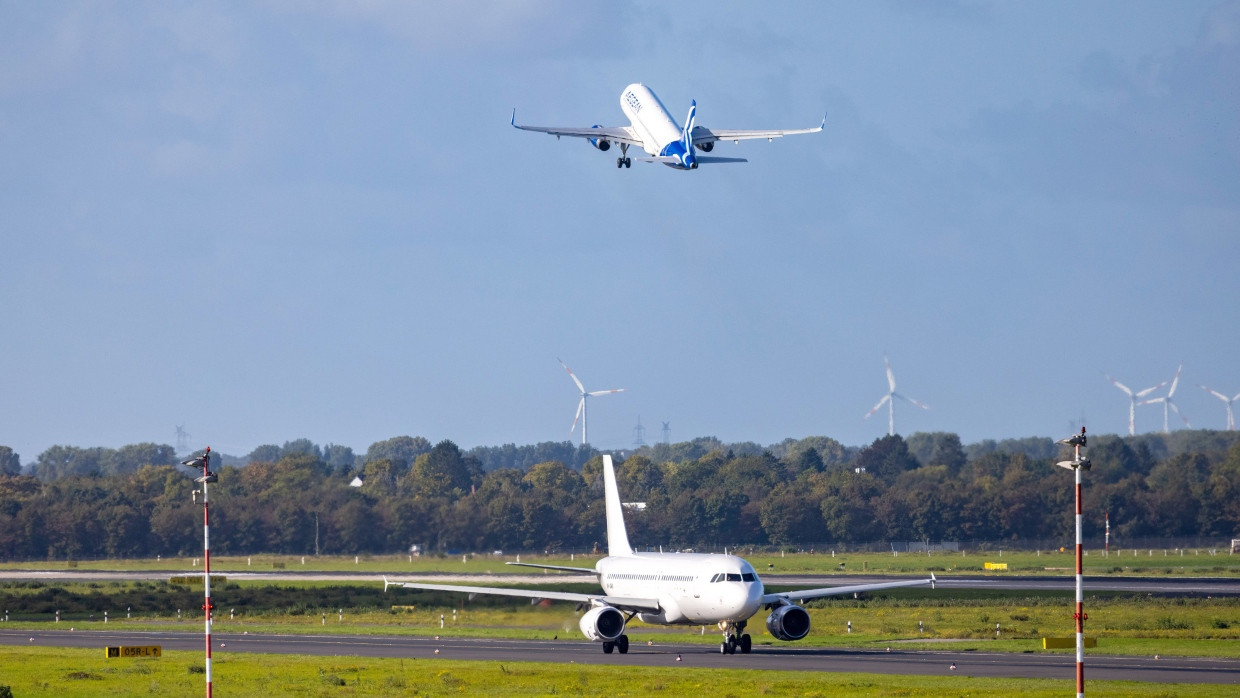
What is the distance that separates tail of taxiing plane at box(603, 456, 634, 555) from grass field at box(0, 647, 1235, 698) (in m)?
17.0

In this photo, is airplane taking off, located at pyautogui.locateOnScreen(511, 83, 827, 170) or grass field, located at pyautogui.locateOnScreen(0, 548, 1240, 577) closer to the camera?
airplane taking off, located at pyautogui.locateOnScreen(511, 83, 827, 170)

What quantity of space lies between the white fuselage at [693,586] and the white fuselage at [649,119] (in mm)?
31930

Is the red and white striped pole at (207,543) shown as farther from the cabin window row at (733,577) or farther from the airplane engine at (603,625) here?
the cabin window row at (733,577)

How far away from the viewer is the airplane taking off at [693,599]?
63.6 metres

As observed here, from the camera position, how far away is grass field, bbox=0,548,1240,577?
13938 centimetres

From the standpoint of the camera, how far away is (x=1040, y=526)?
192750mm

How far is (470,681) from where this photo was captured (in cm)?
5400

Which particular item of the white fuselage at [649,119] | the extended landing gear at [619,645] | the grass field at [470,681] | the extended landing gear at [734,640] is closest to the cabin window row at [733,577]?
the extended landing gear at [734,640]

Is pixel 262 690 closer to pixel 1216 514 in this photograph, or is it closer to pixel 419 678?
pixel 419 678

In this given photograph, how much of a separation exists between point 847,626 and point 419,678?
35.6 meters

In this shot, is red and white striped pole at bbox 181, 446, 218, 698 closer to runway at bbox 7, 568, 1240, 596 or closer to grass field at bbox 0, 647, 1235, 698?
grass field at bbox 0, 647, 1235, 698

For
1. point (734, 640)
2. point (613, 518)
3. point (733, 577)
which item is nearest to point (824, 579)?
point (613, 518)

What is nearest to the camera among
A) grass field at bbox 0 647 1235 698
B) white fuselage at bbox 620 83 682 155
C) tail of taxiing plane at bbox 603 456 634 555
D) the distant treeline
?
grass field at bbox 0 647 1235 698

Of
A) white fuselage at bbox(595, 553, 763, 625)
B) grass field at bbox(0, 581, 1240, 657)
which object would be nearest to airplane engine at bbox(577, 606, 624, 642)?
white fuselage at bbox(595, 553, 763, 625)
